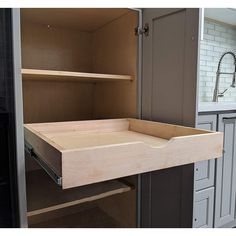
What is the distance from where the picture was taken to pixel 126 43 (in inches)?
55.2

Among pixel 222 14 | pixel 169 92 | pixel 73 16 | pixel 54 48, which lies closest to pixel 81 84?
pixel 54 48

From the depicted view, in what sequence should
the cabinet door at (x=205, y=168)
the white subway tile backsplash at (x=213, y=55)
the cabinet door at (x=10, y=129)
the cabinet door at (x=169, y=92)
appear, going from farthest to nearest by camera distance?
the white subway tile backsplash at (x=213, y=55) → the cabinet door at (x=205, y=168) → the cabinet door at (x=169, y=92) → the cabinet door at (x=10, y=129)

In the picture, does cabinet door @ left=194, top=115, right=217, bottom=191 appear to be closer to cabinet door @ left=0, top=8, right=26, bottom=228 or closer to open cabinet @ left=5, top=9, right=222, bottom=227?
open cabinet @ left=5, top=9, right=222, bottom=227

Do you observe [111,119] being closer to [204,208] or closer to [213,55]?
[204,208]

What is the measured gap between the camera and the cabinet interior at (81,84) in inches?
52.1

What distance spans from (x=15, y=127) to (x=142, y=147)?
0.49 metres

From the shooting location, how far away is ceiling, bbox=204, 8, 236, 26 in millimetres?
1823

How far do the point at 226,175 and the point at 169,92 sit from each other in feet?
1.97

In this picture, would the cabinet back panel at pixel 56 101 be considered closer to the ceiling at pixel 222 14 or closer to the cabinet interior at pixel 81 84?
the cabinet interior at pixel 81 84

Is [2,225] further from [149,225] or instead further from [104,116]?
[104,116]

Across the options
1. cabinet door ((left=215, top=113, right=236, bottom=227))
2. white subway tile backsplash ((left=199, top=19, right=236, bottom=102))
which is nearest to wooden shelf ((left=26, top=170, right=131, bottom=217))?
cabinet door ((left=215, top=113, right=236, bottom=227))

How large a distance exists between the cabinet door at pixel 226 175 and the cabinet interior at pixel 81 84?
1.54 ft

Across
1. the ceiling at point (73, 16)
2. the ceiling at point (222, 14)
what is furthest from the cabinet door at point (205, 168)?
the ceiling at point (222, 14)
